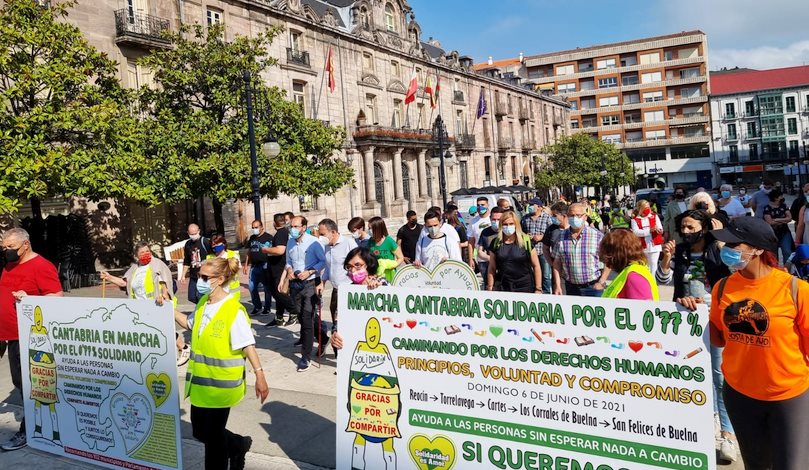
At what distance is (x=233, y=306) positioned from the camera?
4258 mm

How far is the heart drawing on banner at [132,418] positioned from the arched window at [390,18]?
3923cm

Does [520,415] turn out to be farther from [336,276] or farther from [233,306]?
[336,276]

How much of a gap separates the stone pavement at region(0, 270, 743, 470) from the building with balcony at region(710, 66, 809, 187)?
75.1 m

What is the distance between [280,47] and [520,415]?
30.2 metres

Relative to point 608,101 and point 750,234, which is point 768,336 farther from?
point 608,101

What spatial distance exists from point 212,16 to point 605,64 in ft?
201

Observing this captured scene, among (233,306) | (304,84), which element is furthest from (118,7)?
(233,306)

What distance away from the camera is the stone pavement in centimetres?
497

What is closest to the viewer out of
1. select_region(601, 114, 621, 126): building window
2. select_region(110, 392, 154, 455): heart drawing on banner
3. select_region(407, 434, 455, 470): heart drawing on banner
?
select_region(407, 434, 455, 470): heart drawing on banner

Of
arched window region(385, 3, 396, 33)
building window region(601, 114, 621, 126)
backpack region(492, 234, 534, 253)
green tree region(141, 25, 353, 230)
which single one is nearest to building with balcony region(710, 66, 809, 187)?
building window region(601, 114, 621, 126)

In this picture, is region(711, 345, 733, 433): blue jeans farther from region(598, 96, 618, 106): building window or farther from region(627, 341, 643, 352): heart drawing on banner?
region(598, 96, 618, 106): building window

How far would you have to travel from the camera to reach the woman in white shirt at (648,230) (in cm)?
1012

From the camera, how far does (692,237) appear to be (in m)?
5.12

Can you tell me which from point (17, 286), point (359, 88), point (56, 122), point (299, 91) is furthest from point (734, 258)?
point (359, 88)
